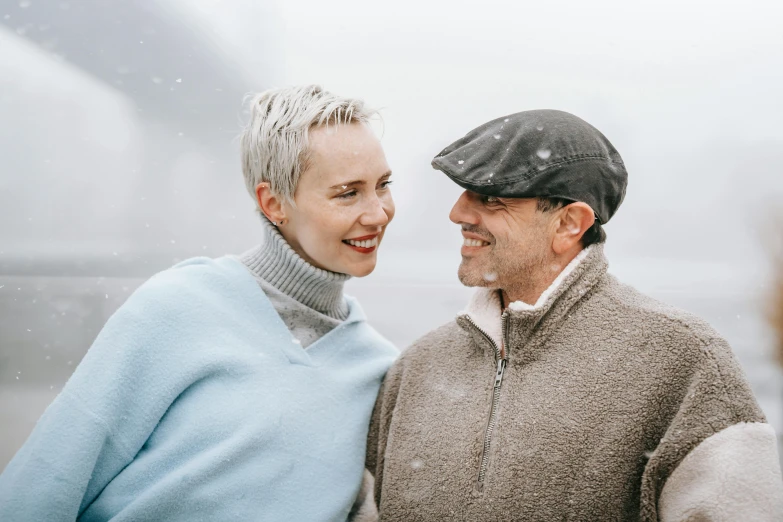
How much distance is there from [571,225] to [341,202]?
25.1 inches

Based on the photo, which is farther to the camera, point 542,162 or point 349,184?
point 349,184

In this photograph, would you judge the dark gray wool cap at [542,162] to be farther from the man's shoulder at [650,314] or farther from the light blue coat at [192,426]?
the light blue coat at [192,426]

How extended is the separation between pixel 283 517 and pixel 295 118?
1.08 meters

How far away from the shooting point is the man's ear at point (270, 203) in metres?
1.92

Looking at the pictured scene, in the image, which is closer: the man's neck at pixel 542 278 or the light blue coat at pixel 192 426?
the light blue coat at pixel 192 426

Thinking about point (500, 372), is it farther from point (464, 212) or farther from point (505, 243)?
point (464, 212)

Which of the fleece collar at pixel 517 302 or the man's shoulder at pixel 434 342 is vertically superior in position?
the fleece collar at pixel 517 302

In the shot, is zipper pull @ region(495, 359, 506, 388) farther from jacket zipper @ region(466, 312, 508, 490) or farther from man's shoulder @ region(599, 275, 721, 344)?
man's shoulder @ region(599, 275, 721, 344)

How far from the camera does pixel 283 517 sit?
166 centimetres

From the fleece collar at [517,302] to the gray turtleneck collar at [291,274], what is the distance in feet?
1.41

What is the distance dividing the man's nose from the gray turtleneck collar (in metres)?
0.39

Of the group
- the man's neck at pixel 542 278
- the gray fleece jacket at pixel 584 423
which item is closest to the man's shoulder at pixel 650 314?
the gray fleece jacket at pixel 584 423

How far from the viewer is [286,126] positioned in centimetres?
186

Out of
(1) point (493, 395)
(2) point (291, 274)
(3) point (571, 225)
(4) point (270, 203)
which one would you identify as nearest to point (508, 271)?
(3) point (571, 225)
